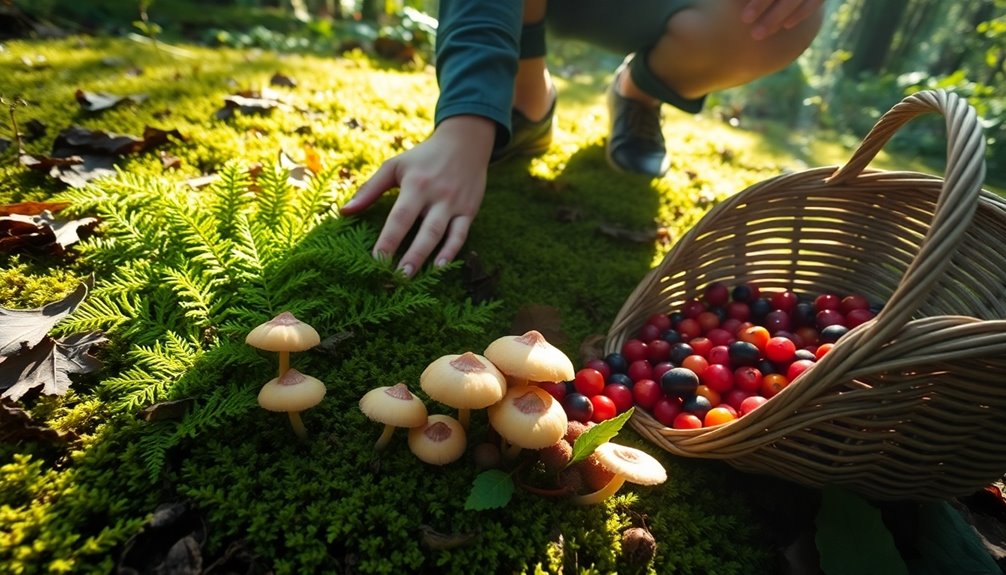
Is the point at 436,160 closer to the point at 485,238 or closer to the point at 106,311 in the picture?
the point at 485,238

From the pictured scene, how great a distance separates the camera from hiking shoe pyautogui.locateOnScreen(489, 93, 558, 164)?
302cm

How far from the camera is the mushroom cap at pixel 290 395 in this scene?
1.20 meters

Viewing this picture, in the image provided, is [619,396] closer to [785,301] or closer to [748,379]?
[748,379]

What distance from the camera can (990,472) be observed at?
1263mm

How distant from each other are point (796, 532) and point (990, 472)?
1.51ft

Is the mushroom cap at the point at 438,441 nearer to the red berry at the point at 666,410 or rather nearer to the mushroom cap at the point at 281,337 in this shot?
the mushroom cap at the point at 281,337

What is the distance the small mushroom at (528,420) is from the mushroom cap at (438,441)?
11 cm

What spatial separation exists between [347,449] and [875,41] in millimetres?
14033

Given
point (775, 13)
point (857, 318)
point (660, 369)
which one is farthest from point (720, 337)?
point (775, 13)

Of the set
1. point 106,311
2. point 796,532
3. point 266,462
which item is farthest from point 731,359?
point 106,311

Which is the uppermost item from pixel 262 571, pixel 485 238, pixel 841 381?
pixel 841 381

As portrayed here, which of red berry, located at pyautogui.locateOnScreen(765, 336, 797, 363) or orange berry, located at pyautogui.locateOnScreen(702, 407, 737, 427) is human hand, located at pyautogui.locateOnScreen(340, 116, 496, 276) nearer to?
orange berry, located at pyautogui.locateOnScreen(702, 407, 737, 427)

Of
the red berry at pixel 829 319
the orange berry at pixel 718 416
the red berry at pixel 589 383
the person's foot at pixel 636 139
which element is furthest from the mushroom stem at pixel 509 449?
the person's foot at pixel 636 139

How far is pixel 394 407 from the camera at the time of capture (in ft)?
3.92
